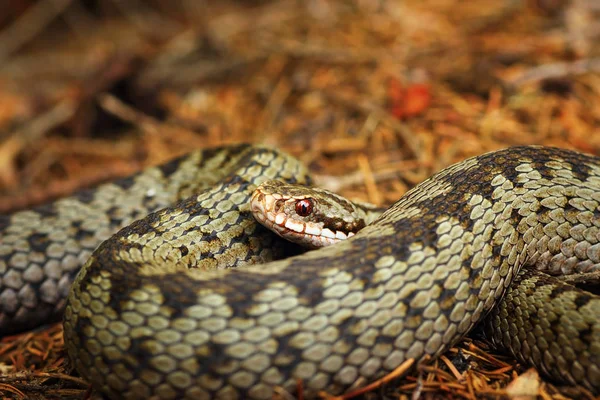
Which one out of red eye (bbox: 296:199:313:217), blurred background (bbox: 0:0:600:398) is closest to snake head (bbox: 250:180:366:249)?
red eye (bbox: 296:199:313:217)

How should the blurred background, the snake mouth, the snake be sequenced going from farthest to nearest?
the blurred background → the snake mouth → the snake

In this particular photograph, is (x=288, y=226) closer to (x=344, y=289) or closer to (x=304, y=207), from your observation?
(x=304, y=207)

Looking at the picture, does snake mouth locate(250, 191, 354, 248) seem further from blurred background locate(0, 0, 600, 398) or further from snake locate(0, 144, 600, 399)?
blurred background locate(0, 0, 600, 398)

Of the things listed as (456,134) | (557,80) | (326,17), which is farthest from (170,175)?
(326,17)

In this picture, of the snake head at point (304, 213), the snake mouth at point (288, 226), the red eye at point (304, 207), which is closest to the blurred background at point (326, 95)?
the snake head at point (304, 213)

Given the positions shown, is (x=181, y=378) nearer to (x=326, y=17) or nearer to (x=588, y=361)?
(x=588, y=361)

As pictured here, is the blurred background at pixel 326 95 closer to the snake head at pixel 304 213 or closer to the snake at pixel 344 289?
the snake head at pixel 304 213
